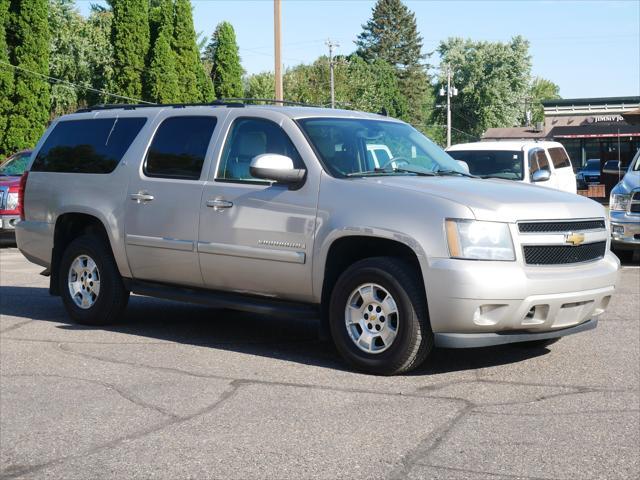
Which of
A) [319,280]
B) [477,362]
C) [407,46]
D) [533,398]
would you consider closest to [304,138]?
[319,280]

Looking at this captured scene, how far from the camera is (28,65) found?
3528cm

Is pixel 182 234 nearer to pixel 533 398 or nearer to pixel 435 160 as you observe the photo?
pixel 435 160

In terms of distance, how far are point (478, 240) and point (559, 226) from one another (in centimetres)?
70

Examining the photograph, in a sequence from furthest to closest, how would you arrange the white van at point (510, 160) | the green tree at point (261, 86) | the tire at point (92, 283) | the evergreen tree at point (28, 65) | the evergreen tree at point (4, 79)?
the green tree at point (261, 86) < the evergreen tree at point (28, 65) < the evergreen tree at point (4, 79) < the white van at point (510, 160) < the tire at point (92, 283)

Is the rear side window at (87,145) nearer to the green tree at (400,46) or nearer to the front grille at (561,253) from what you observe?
the front grille at (561,253)

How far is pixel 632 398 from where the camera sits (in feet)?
20.5

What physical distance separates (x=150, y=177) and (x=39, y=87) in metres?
28.5

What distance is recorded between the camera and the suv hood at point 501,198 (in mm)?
6676

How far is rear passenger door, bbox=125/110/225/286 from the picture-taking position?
8.17m

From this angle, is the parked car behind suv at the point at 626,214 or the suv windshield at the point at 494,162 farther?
the suv windshield at the point at 494,162

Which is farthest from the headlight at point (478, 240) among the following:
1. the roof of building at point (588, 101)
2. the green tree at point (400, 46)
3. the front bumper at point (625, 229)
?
the green tree at point (400, 46)

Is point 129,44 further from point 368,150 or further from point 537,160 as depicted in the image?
point 368,150

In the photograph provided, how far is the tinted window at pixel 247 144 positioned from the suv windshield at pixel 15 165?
40.3 ft

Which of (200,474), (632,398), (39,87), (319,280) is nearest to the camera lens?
(200,474)
